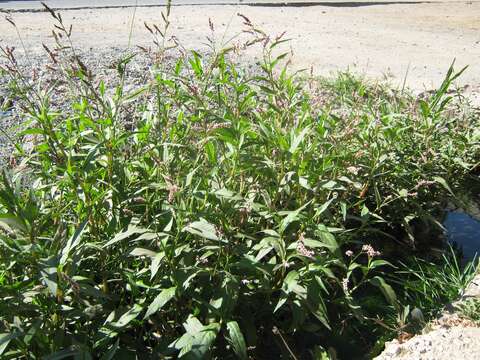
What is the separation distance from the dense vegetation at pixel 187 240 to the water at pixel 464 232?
643mm

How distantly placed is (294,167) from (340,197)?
1.64ft

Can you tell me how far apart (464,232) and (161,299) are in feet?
9.31

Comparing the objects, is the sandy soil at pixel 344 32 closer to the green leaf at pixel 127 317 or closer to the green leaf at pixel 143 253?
the green leaf at pixel 143 253

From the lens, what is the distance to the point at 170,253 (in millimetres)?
2391

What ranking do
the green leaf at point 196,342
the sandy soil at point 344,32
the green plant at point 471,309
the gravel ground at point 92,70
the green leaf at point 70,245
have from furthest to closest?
1. the sandy soil at point 344,32
2. the gravel ground at point 92,70
3. the green plant at point 471,309
4. the green leaf at point 196,342
5. the green leaf at point 70,245

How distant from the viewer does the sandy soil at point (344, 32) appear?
7.71 metres

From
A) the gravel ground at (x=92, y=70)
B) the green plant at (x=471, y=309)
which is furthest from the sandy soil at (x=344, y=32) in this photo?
the green plant at (x=471, y=309)

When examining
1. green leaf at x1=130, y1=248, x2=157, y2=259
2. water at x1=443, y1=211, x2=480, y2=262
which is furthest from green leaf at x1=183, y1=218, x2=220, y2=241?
water at x1=443, y1=211, x2=480, y2=262

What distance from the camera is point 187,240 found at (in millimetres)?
2627

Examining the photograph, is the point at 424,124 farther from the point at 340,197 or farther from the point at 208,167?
the point at 208,167

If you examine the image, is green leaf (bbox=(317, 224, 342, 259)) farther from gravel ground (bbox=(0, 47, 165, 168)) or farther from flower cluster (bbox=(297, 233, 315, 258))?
gravel ground (bbox=(0, 47, 165, 168))

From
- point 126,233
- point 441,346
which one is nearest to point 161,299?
point 126,233

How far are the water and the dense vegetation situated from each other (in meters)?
0.64

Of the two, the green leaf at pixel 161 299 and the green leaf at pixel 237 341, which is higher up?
the green leaf at pixel 161 299
